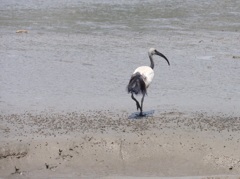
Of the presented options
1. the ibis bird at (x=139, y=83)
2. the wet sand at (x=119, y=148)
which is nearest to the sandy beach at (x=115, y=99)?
the wet sand at (x=119, y=148)

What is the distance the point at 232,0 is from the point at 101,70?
44.8 feet

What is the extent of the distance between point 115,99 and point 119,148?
2.76 metres

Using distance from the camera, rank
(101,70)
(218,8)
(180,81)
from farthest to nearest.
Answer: (218,8) < (101,70) < (180,81)

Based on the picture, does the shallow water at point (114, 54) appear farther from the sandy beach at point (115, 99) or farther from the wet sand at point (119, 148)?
the wet sand at point (119, 148)

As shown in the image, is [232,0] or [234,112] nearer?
[234,112]

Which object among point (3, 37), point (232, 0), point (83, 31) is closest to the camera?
point (3, 37)

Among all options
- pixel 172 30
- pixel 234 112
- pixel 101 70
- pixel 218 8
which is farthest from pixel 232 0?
pixel 234 112

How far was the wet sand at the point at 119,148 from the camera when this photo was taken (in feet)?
30.7

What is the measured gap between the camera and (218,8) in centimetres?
2516

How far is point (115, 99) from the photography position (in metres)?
12.6

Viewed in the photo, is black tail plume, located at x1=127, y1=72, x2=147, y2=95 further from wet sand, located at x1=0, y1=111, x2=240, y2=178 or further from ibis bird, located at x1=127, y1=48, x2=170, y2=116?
wet sand, located at x1=0, y1=111, x2=240, y2=178

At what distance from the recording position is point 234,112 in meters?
11.7

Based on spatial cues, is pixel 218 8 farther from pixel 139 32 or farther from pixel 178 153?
pixel 178 153

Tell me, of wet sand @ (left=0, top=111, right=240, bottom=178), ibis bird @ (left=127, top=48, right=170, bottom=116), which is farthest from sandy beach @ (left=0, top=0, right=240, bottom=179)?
ibis bird @ (left=127, top=48, right=170, bottom=116)
